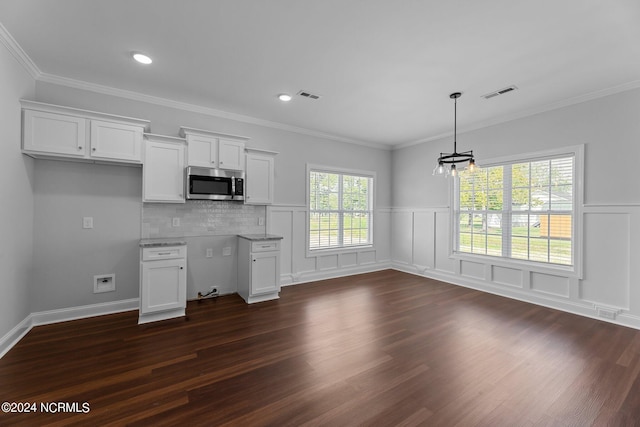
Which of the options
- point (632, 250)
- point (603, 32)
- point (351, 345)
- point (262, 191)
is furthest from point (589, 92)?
point (262, 191)

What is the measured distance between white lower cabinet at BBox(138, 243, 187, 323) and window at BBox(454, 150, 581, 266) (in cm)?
402

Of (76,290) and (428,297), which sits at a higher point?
(76,290)

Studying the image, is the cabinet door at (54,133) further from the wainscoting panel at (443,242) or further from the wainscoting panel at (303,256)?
the wainscoting panel at (443,242)

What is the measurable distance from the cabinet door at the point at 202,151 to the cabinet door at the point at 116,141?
56 cm

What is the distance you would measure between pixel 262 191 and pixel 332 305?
6.53ft

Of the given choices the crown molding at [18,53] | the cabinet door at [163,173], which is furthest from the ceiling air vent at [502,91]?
the crown molding at [18,53]

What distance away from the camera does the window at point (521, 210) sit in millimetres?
3795

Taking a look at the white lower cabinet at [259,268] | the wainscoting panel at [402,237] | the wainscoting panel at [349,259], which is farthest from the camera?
the wainscoting panel at [402,237]

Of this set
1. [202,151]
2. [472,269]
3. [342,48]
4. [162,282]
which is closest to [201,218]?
[202,151]

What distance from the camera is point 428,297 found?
13.8 feet

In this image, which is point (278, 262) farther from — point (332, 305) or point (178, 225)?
point (178, 225)

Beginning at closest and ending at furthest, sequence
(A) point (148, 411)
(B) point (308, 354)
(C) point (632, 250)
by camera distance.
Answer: (A) point (148, 411) → (B) point (308, 354) → (C) point (632, 250)

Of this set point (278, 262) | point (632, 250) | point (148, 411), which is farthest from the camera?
point (278, 262)

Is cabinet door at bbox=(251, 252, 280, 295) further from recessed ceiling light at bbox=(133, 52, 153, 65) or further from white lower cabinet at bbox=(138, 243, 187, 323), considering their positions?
recessed ceiling light at bbox=(133, 52, 153, 65)
